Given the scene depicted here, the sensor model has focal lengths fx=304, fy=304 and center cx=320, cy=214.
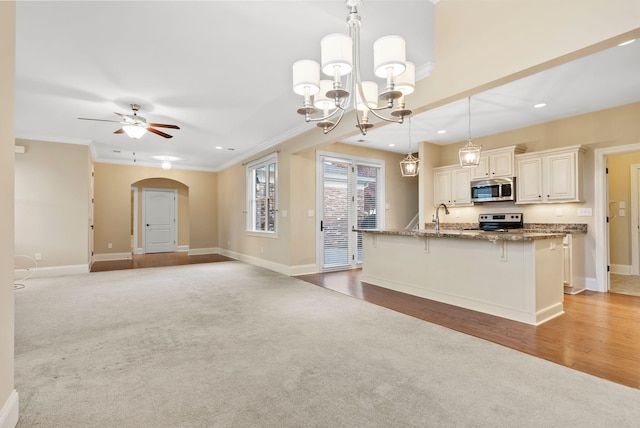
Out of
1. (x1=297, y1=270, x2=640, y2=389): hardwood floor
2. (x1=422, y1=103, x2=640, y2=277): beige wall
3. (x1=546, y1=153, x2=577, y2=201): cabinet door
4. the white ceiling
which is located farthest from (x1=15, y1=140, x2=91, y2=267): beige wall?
(x1=546, y1=153, x2=577, y2=201): cabinet door

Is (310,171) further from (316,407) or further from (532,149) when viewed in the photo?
(316,407)

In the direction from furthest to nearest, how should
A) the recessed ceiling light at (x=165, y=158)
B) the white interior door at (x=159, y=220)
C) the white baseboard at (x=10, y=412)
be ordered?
the white interior door at (x=159, y=220) → the recessed ceiling light at (x=165, y=158) → the white baseboard at (x=10, y=412)

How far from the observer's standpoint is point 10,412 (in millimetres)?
1543

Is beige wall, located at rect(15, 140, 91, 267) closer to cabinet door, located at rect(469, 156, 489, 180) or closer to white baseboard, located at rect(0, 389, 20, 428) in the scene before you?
white baseboard, located at rect(0, 389, 20, 428)

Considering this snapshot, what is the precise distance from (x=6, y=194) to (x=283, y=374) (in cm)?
190

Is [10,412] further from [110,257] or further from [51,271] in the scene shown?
[110,257]

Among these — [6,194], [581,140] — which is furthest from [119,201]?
[581,140]

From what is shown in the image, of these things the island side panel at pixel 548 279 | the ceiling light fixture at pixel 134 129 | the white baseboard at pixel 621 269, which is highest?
the ceiling light fixture at pixel 134 129

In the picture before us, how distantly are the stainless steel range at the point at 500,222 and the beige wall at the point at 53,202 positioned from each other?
793 centimetres

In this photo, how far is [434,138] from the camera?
6199mm

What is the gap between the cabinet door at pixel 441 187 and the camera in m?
6.35

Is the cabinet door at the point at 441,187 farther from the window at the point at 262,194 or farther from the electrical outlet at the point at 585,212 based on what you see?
the window at the point at 262,194

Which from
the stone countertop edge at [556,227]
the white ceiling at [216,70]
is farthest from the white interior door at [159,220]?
the stone countertop edge at [556,227]

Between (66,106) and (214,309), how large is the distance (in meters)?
3.55
